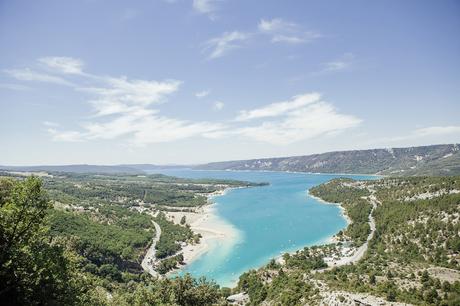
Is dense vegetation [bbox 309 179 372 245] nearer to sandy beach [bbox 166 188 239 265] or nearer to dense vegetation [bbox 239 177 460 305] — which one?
dense vegetation [bbox 239 177 460 305]

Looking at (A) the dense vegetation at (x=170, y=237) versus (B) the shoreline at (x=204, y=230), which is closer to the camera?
(B) the shoreline at (x=204, y=230)

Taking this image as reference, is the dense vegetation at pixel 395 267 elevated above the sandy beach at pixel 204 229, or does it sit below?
above

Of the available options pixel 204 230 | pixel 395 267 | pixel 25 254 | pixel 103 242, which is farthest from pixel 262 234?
pixel 25 254

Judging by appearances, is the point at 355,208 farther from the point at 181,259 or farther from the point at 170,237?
the point at 181,259

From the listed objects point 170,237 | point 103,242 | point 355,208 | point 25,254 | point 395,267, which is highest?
point 25,254

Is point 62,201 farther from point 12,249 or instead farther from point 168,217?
point 12,249

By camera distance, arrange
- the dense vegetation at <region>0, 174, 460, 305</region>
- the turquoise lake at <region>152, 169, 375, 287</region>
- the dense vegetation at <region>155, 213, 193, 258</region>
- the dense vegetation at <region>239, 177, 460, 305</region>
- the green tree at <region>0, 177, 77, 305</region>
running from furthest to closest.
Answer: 1. the dense vegetation at <region>155, 213, 193, 258</region>
2. the turquoise lake at <region>152, 169, 375, 287</region>
3. the dense vegetation at <region>239, 177, 460, 305</region>
4. the dense vegetation at <region>0, 174, 460, 305</region>
5. the green tree at <region>0, 177, 77, 305</region>

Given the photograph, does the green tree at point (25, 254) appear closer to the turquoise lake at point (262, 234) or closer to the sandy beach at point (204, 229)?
the turquoise lake at point (262, 234)

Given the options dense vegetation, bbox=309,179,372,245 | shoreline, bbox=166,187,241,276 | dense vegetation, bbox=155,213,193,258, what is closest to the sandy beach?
shoreline, bbox=166,187,241,276

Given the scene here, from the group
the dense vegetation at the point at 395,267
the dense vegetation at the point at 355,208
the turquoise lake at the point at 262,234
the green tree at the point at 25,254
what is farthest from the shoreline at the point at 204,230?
the green tree at the point at 25,254

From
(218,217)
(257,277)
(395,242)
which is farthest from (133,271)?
(218,217)

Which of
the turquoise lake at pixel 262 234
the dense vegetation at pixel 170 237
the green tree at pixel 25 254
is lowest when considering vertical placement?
the turquoise lake at pixel 262 234
